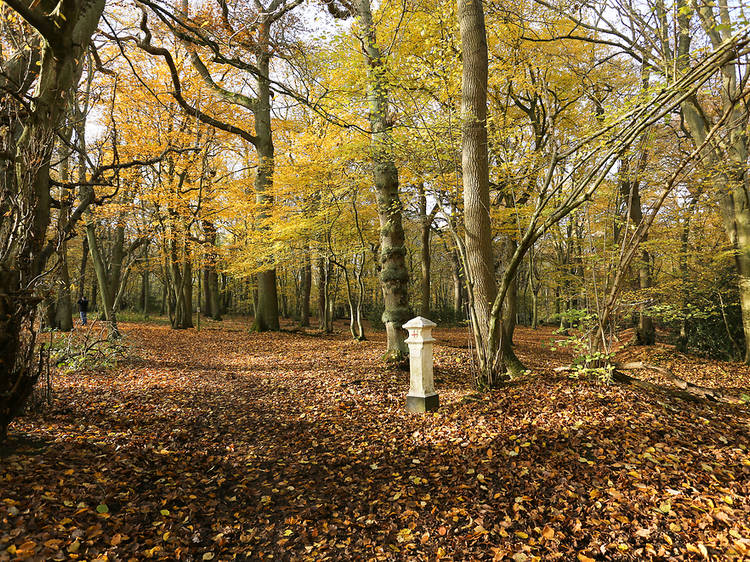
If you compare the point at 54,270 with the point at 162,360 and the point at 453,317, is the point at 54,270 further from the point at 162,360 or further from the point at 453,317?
the point at 453,317

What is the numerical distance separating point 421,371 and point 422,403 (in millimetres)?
413

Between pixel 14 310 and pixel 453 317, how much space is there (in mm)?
20056

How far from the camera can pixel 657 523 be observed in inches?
100

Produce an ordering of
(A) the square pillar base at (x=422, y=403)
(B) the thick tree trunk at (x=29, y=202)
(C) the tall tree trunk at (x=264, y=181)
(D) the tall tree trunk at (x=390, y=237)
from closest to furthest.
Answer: (B) the thick tree trunk at (x=29, y=202), (A) the square pillar base at (x=422, y=403), (D) the tall tree trunk at (x=390, y=237), (C) the tall tree trunk at (x=264, y=181)

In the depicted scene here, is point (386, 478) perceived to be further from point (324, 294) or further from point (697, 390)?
point (324, 294)

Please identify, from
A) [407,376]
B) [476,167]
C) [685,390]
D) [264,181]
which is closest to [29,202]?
[476,167]

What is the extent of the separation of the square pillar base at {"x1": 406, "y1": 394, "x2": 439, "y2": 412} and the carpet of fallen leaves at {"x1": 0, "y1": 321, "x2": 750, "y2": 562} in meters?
0.14

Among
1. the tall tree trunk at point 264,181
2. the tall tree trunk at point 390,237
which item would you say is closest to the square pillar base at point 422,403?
the tall tree trunk at point 390,237

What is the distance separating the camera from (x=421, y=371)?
5.32 meters

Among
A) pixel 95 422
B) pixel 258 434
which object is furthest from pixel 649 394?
pixel 95 422

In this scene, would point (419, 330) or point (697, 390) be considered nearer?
point (697, 390)

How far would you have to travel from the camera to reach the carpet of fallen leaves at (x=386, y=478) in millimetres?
2518

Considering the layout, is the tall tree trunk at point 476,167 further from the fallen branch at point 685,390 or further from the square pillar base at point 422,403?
the fallen branch at point 685,390

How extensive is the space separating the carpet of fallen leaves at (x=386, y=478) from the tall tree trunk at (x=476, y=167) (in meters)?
1.39
